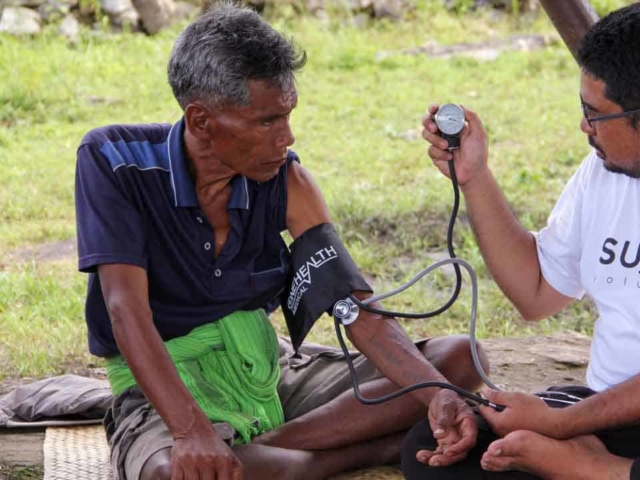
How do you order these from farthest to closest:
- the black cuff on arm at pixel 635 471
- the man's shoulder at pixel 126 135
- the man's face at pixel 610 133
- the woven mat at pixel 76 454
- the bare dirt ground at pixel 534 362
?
the bare dirt ground at pixel 534 362 → the woven mat at pixel 76 454 → the man's shoulder at pixel 126 135 → the man's face at pixel 610 133 → the black cuff on arm at pixel 635 471

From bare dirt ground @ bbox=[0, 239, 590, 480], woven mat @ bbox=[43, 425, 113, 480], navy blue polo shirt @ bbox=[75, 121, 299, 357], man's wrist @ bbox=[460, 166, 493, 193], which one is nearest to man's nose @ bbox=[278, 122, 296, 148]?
navy blue polo shirt @ bbox=[75, 121, 299, 357]

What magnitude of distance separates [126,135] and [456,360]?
1.15 m

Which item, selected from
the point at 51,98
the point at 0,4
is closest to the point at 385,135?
the point at 51,98

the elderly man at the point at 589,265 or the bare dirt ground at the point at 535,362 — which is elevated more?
the elderly man at the point at 589,265

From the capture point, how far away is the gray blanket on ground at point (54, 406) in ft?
12.6

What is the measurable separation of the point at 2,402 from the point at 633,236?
2289 mm

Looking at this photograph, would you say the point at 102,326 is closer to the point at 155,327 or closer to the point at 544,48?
the point at 155,327

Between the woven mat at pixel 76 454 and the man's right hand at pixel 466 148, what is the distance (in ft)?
4.67

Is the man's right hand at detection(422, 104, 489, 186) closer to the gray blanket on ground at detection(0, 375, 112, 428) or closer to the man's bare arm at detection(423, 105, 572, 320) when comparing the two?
the man's bare arm at detection(423, 105, 572, 320)

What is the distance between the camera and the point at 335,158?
780 centimetres

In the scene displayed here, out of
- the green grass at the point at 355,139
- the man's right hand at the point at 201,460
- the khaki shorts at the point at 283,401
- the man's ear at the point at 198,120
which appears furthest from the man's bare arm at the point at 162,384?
the green grass at the point at 355,139

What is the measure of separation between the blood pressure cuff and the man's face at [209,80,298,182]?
296 mm

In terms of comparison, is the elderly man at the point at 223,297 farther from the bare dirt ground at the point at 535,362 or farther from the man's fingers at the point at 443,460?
the bare dirt ground at the point at 535,362

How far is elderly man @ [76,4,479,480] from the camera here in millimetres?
2939
